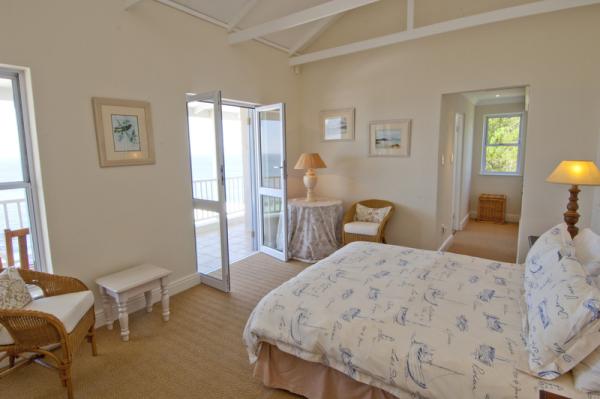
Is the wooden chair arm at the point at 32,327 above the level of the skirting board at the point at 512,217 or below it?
above

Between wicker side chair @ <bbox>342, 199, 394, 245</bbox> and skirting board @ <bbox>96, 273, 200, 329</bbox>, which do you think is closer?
skirting board @ <bbox>96, 273, 200, 329</bbox>

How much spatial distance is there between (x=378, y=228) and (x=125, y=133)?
2961 mm

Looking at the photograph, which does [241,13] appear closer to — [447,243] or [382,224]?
[382,224]

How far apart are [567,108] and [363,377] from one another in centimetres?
338

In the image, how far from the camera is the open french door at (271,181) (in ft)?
14.0

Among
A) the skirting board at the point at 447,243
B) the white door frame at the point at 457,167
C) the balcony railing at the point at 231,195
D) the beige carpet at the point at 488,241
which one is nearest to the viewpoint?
the balcony railing at the point at 231,195

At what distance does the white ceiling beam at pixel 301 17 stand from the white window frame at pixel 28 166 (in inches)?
82.7

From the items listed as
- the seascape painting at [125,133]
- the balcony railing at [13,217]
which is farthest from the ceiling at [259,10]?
the balcony railing at [13,217]

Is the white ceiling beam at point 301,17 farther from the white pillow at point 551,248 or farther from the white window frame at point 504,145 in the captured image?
the white window frame at point 504,145

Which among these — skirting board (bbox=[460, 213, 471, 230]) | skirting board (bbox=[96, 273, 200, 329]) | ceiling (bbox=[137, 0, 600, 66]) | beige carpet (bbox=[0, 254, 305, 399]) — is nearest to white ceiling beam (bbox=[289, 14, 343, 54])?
ceiling (bbox=[137, 0, 600, 66])

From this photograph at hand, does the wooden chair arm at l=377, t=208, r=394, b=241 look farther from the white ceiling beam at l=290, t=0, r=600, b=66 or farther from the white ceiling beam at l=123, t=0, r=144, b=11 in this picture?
the white ceiling beam at l=123, t=0, r=144, b=11

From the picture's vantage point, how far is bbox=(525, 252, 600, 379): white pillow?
1.29 metres

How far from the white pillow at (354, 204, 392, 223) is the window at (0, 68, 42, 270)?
3.49m

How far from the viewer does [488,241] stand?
5.13 metres
